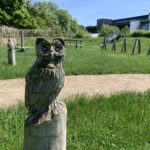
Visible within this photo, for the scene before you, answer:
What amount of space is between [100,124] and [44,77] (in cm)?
272

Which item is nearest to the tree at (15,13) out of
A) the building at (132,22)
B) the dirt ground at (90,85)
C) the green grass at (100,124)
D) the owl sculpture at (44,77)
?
the dirt ground at (90,85)

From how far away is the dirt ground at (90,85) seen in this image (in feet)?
25.7

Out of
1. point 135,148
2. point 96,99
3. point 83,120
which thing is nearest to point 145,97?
point 96,99

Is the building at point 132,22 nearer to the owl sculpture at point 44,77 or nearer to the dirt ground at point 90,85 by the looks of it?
the dirt ground at point 90,85

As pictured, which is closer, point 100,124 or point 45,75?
point 45,75

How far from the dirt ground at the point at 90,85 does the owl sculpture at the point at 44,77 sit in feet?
13.3

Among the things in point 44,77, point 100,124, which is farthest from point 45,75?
point 100,124

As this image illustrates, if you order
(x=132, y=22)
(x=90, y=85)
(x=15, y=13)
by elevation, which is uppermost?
(x=15, y=13)

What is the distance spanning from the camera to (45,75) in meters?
2.84

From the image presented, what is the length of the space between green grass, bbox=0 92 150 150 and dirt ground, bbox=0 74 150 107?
1.13m

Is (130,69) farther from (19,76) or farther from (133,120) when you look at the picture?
(133,120)

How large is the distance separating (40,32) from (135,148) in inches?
1237

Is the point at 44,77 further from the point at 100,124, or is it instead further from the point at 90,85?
the point at 90,85

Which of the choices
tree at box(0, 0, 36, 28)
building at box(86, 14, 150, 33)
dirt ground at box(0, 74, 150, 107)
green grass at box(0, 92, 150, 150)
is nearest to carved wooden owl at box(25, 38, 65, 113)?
green grass at box(0, 92, 150, 150)
